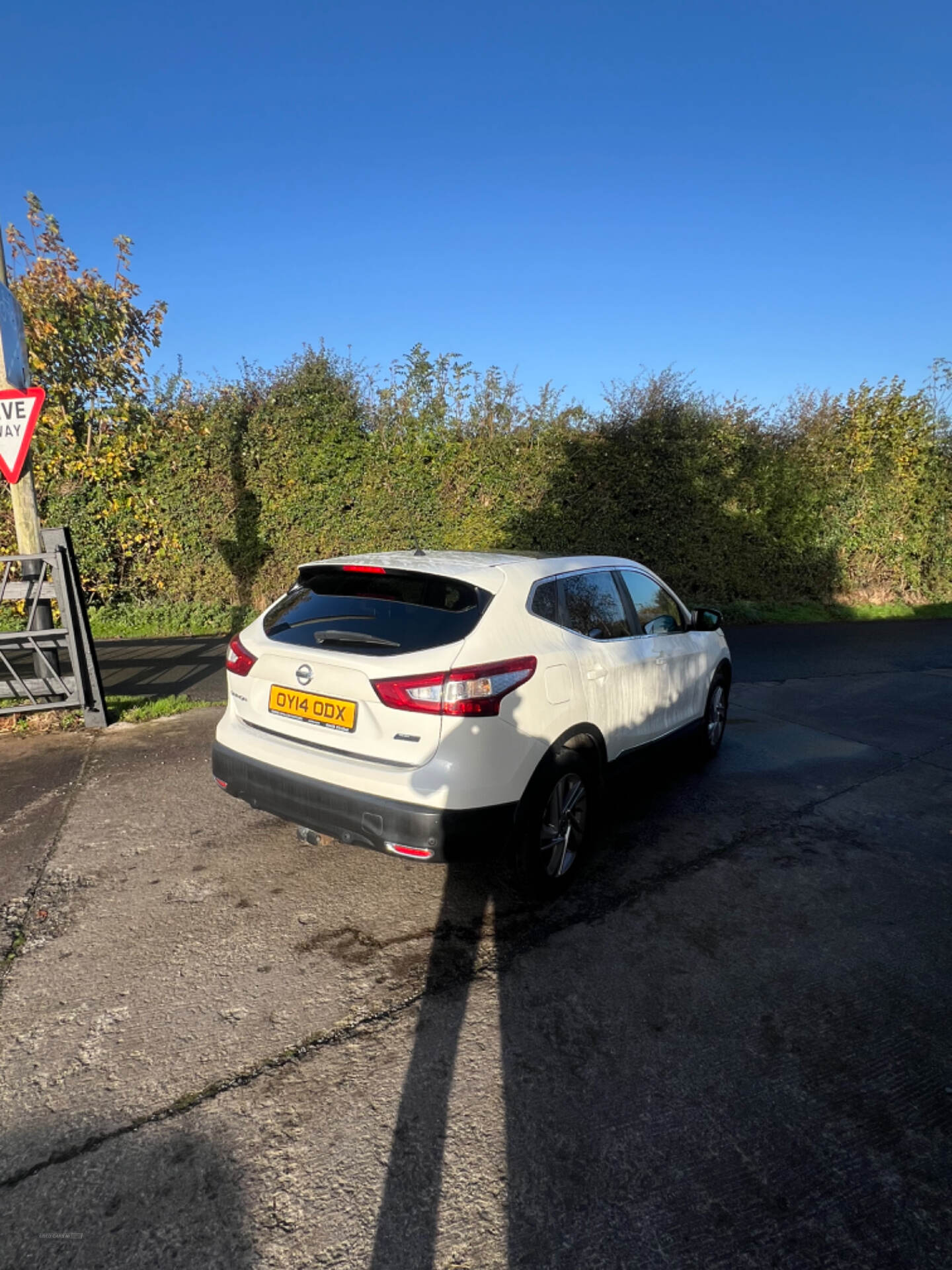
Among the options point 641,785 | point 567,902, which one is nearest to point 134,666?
point 641,785

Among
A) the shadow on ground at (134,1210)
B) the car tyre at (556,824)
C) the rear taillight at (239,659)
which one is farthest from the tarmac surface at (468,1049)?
the rear taillight at (239,659)

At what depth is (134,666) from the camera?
866cm

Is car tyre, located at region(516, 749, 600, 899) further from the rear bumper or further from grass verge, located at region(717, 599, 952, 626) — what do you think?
grass verge, located at region(717, 599, 952, 626)

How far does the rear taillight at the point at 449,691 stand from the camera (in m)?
3.06

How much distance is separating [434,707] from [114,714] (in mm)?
4668

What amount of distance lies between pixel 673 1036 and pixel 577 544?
11.1 meters

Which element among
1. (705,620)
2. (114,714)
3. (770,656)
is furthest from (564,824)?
(770,656)

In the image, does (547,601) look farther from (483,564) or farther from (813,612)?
(813,612)

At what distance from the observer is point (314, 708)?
3.34 m

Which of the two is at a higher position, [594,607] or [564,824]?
[594,607]

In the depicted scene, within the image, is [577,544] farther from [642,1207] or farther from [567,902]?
[642,1207]

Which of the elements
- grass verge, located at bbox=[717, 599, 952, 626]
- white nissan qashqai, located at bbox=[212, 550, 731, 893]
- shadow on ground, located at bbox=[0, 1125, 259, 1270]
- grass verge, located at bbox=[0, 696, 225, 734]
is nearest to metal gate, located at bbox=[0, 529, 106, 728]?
grass verge, located at bbox=[0, 696, 225, 734]

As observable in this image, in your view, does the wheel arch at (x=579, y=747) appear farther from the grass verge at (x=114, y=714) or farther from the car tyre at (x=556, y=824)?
the grass verge at (x=114, y=714)

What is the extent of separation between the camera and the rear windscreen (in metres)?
3.24
